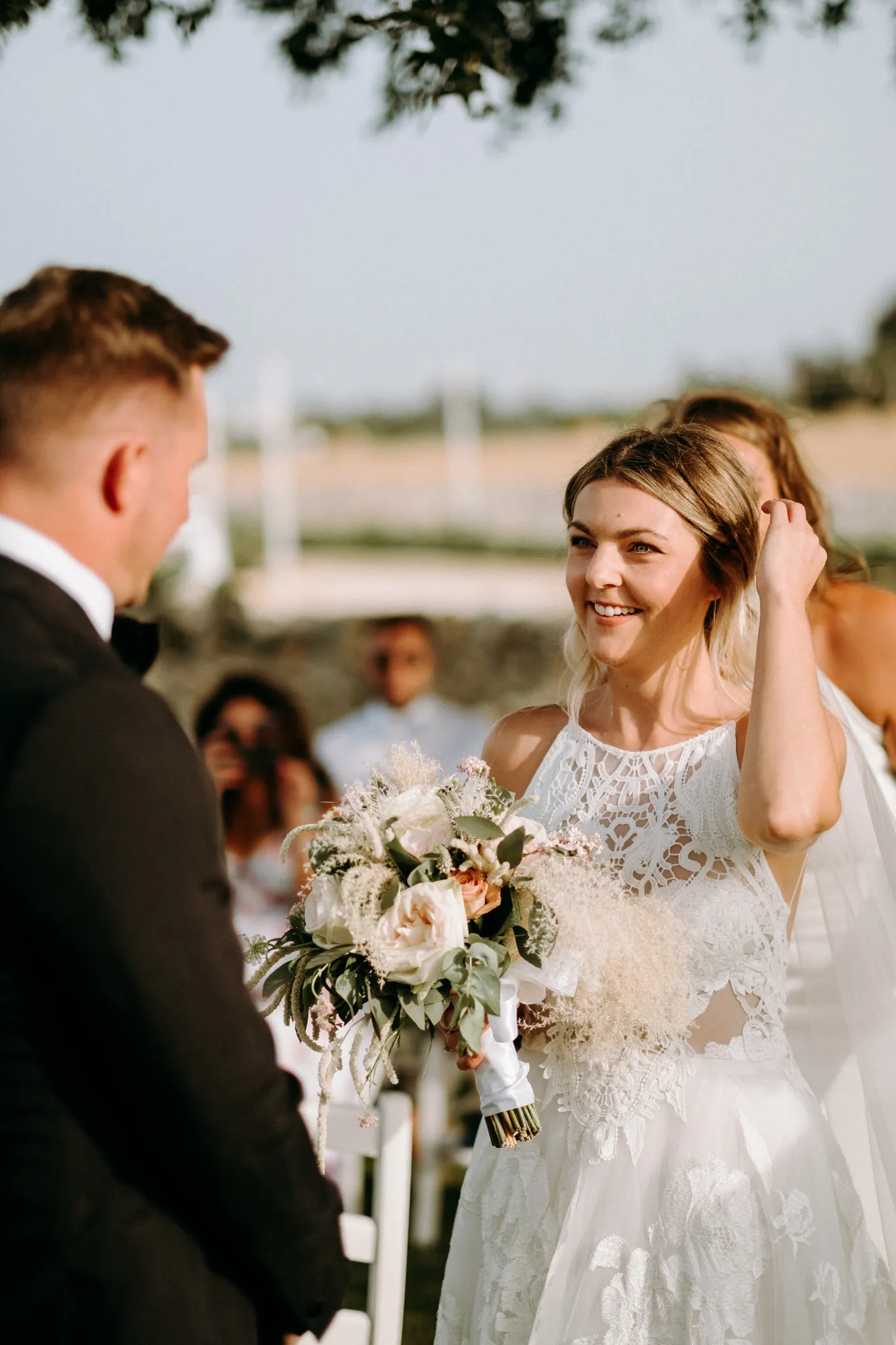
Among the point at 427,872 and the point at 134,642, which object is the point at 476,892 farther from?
the point at 134,642

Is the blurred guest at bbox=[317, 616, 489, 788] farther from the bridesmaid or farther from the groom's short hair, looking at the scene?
the groom's short hair

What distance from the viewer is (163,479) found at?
167 centimetres

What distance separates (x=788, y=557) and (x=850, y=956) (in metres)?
0.92

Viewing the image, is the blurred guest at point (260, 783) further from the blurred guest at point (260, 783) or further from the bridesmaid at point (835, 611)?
the bridesmaid at point (835, 611)

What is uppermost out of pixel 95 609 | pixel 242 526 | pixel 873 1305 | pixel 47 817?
pixel 242 526

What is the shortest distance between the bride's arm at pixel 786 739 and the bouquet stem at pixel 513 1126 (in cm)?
63

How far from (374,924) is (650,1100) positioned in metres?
0.73

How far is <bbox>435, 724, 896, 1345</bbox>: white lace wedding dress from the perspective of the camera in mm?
2328

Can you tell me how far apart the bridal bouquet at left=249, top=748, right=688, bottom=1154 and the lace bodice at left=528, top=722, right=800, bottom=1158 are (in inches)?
3.9

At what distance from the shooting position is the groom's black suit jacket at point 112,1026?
1.43m

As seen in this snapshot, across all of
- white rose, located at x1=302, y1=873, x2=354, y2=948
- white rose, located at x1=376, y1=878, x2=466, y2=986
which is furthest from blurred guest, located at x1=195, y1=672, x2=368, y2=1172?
white rose, located at x1=376, y1=878, x2=466, y2=986

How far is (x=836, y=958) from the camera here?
9.32ft

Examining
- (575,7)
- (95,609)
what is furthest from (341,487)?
(95,609)

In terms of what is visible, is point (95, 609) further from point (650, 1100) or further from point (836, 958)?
point (836, 958)
